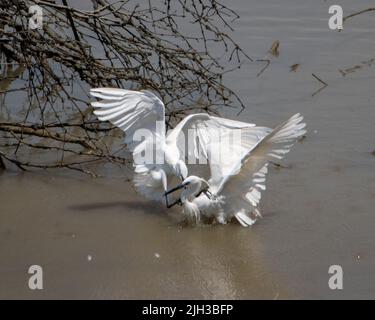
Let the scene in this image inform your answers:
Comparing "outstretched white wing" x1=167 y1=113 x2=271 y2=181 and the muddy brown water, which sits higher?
"outstretched white wing" x1=167 y1=113 x2=271 y2=181

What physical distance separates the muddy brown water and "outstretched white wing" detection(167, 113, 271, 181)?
1.23 ft

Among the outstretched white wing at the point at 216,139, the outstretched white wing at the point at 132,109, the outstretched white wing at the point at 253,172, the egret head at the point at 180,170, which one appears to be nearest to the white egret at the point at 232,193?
the outstretched white wing at the point at 253,172

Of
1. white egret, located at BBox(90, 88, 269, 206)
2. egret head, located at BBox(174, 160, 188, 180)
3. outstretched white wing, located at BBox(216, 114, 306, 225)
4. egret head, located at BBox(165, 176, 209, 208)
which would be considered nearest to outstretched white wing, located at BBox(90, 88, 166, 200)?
white egret, located at BBox(90, 88, 269, 206)

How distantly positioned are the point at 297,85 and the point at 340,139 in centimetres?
123

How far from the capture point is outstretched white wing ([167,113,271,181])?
6.36 metres

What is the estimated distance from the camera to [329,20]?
972 centimetres

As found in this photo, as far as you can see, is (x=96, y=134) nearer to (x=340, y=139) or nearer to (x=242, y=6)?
(x=340, y=139)

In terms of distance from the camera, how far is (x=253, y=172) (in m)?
5.94

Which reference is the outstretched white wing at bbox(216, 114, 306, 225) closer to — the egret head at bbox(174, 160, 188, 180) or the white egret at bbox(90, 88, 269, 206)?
the egret head at bbox(174, 160, 188, 180)

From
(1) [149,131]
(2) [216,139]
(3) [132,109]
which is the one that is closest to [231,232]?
(2) [216,139]

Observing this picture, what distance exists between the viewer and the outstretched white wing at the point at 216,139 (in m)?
6.36

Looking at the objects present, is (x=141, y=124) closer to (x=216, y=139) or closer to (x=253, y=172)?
(x=216, y=139)

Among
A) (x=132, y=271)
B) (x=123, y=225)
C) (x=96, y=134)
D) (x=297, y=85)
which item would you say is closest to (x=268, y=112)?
(x=297, y=85)

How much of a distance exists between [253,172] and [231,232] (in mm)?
433
